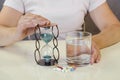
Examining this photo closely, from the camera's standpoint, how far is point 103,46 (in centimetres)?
132

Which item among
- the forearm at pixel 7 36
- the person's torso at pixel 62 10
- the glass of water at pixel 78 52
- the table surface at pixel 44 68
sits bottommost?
the table surface at pixel 44 68

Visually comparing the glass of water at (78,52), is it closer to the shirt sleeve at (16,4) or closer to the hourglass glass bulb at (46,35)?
the hourglass glass bulb at (46,35)

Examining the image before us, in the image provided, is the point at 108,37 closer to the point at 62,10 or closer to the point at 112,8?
the point at 62,10

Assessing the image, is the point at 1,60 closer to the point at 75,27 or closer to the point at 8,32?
the point at 8,32

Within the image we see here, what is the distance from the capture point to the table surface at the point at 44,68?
0.98 meters

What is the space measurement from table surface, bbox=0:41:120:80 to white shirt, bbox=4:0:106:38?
32cm

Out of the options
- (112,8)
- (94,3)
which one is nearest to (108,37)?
(94,3)

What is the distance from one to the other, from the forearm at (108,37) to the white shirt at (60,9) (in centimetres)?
22

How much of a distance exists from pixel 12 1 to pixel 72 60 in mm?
601

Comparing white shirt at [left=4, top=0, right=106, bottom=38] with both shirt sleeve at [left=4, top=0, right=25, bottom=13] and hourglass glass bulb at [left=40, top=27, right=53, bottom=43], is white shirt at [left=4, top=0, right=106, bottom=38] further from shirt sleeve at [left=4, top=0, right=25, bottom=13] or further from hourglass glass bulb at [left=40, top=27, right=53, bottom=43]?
hourglass glass bulb at [left=40, top=27, right=53, bottom=43]

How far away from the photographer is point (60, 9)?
1.56 m

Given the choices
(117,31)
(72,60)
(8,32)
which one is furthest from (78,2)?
(72,60)

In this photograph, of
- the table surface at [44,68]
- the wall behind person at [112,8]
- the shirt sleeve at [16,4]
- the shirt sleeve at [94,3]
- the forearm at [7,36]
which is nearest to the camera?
the table surface at [44,68]

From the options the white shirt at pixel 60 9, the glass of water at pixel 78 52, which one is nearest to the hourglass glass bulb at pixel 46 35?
the glass of water at pixel 78 52
